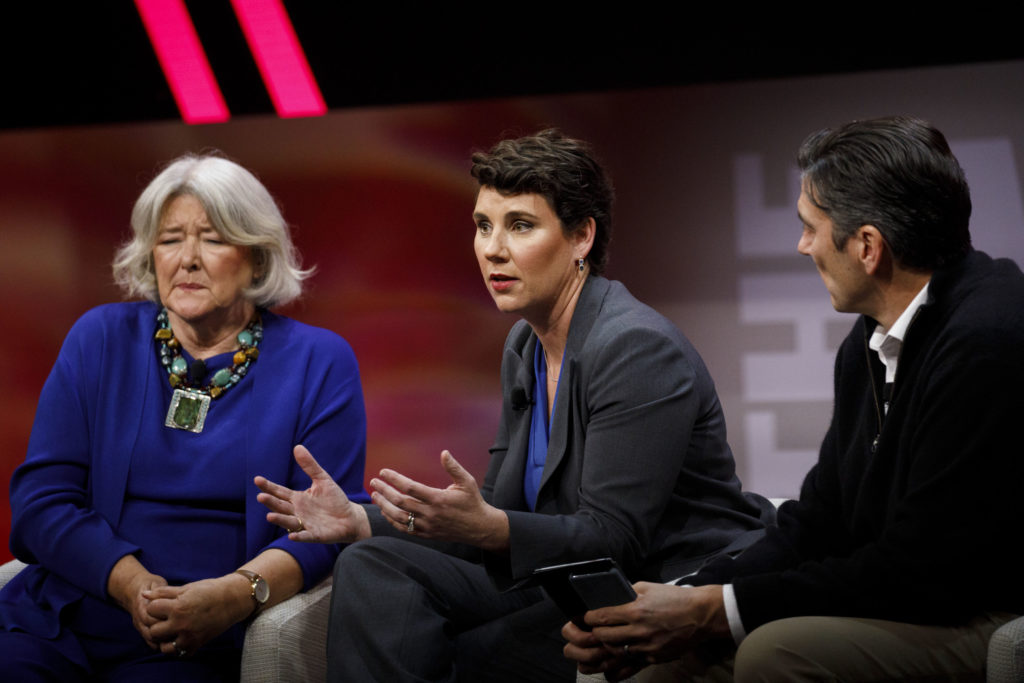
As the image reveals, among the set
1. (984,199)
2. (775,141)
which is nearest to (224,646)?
(775,141)

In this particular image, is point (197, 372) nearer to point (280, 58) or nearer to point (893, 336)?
point (893, 336)

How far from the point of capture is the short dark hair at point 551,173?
7.78ft

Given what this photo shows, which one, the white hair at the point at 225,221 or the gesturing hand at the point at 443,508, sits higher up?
the white hair at the point at 225,221

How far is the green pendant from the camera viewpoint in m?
2.58

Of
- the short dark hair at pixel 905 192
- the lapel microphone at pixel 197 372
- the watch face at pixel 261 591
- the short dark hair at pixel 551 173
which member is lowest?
the watch face at pixel 261 591

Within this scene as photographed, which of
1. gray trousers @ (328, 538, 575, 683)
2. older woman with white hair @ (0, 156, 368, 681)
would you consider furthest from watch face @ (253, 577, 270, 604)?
gray trousers @ (328, 538, 575, 683)

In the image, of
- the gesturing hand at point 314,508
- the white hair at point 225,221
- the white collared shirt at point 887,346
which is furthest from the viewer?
the white hair at point 225,221

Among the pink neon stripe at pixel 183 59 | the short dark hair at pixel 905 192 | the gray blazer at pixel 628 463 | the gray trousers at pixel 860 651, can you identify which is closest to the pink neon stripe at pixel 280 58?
the pink neon stripe at pixel 183 59

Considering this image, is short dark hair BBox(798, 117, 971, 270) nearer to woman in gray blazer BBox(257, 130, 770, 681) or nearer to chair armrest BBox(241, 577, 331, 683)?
woman in gray blazer BBox(257, 130, 770, 681)

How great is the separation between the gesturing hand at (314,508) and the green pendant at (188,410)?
0.51 metres

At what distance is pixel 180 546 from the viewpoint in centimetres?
246

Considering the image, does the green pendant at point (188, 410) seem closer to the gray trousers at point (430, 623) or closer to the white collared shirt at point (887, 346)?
the gray trousers at point (430, 623)

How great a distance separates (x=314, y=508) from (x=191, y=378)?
2.27ft

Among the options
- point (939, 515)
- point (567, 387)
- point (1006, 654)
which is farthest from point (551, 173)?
point (1006, 654)
